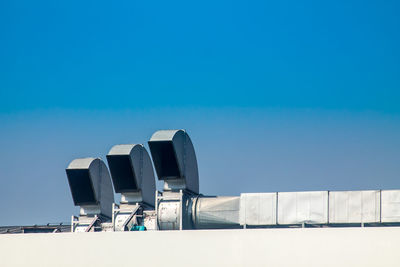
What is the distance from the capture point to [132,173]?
3278 cm

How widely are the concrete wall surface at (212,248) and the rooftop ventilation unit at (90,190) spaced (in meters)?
6.90

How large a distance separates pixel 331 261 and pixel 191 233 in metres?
4.63

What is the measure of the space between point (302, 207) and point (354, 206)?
1.88 metres

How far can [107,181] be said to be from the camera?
3531 centimetres

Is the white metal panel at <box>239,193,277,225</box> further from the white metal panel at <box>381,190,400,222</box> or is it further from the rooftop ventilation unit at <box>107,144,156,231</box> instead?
the rooftop ventilation unit at <box>107,144,156,231</box>

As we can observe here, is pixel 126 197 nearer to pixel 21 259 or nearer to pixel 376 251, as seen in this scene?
pixel 21 259

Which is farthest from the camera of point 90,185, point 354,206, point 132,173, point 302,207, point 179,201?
point 90,185

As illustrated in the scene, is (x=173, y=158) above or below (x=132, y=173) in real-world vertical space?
above

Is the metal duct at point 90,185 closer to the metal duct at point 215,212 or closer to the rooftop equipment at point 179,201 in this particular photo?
the rooftop equipment at point 179,201

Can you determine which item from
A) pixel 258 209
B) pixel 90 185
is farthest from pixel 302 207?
pixel 90 185

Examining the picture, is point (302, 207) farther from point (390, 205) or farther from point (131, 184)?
point (131, 184)

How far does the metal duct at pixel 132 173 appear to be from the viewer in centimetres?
3238

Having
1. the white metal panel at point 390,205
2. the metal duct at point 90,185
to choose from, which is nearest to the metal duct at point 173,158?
the metal duct at point 90,185

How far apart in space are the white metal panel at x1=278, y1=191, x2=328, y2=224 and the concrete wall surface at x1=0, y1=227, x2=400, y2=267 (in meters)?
4.93
